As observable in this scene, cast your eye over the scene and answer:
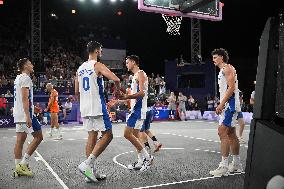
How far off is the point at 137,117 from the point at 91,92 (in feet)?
4.56

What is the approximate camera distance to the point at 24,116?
6059 millimetres

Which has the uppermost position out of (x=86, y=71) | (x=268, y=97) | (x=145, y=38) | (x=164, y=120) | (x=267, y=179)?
(x=145, y=38)

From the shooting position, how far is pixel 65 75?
2436 centimetres

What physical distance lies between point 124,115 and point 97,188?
16.8 meters

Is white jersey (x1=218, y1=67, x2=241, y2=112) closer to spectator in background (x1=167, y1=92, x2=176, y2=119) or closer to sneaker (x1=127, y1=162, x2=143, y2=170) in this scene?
sneaker (x1=127, y1=162, x2=143, y2=170)

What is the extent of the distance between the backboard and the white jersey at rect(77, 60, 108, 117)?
6.64m

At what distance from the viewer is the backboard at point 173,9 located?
1177cm

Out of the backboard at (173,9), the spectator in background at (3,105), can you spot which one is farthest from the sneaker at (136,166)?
the spectator in background at (3,105)

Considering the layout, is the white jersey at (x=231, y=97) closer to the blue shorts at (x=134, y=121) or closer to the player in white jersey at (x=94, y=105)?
the blue shorts at (x=134, y=121)

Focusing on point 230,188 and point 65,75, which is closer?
point 230,188

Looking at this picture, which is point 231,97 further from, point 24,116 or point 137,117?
point 24,116

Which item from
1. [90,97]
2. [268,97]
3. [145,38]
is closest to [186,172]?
[90,97]

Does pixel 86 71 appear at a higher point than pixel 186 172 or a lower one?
higher

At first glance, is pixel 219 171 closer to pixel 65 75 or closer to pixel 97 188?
pixel 97 188
